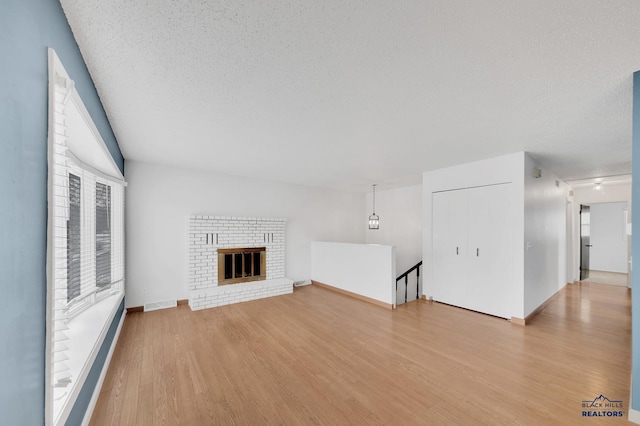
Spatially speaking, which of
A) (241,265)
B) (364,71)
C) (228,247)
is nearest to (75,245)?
(228,247)

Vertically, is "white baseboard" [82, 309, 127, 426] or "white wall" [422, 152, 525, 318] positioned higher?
"white wall" [422, 152, 525, 318]

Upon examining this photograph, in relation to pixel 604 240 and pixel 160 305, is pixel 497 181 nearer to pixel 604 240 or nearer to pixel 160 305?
pixel 160 305

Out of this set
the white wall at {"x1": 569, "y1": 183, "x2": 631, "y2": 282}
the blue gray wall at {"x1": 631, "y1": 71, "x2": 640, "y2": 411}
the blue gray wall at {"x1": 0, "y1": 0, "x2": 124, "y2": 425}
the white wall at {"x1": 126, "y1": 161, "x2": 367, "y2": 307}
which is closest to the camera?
the blue gray wall at {"x1": 0, "y1": 0, "x2": 124, "y2": 425}

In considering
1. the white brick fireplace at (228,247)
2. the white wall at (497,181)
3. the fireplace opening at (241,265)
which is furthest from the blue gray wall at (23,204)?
the white wall at (497,181)

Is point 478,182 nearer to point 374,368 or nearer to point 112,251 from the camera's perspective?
point 374,368

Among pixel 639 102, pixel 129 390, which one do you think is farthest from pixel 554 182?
pixel 129 390

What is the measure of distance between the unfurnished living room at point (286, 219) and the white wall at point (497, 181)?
0.10ft

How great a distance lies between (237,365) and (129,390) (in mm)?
931

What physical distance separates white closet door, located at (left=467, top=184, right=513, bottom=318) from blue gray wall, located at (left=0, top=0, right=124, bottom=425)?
16.1ft

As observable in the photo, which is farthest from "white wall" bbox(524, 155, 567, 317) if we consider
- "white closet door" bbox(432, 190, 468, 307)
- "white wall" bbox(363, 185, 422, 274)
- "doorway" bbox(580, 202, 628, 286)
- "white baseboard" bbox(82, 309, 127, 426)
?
"white baseboard" bbox(82, 309, 127, 426)

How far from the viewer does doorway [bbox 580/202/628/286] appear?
7512mm

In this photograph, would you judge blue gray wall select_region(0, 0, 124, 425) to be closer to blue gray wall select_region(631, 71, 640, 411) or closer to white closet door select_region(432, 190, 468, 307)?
blue gray wall select_region(631, 71, 640, 411)

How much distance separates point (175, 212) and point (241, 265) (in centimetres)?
164

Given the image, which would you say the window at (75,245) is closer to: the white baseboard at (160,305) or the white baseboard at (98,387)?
the white baseboard at (98,387)
